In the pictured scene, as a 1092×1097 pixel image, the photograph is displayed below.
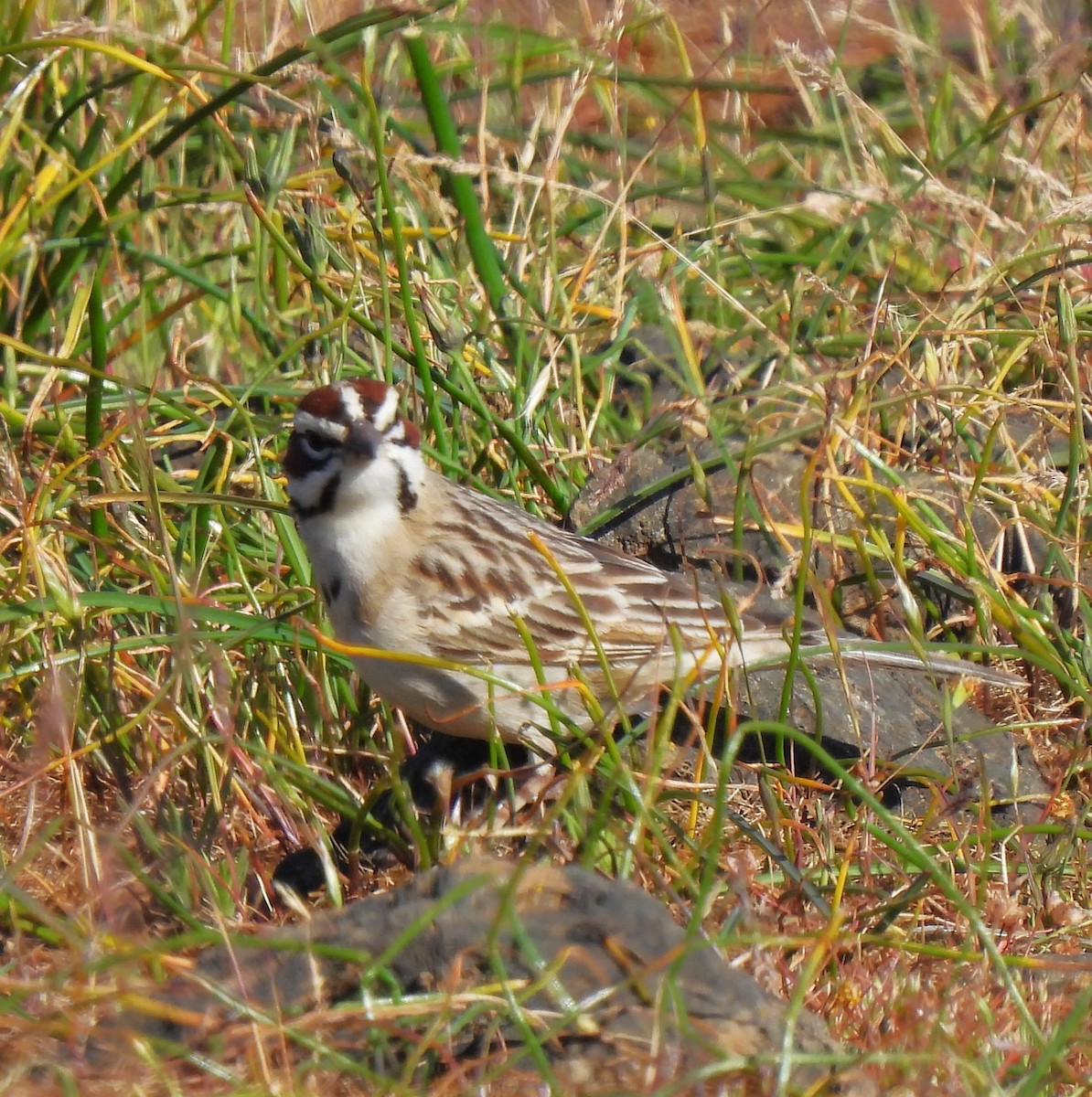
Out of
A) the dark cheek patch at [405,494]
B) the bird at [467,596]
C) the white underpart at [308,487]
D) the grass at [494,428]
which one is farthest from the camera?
the dark cheek patch at [405,494]

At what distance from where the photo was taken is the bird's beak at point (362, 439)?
14.2 feet

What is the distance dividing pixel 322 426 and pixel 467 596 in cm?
67

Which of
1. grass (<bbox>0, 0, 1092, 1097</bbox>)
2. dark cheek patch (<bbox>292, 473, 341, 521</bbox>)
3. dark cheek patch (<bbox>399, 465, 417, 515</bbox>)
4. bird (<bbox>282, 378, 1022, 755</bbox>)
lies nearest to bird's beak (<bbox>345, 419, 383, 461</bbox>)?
bird (<bbox>282, 378, 1022, 755</bbox>)

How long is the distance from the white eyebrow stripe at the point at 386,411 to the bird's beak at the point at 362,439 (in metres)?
0.03

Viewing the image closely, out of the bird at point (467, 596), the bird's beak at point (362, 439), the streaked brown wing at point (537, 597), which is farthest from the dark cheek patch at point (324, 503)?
the streaked brown wing at point (537, 597)

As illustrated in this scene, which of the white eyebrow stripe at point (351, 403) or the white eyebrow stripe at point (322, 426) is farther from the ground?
the white eyebrow stripe at point (351, 403)

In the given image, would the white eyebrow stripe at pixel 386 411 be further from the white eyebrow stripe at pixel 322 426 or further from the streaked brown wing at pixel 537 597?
the streaked brown wing at pixel 537 597

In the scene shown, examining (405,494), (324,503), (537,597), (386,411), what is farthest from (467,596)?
(386,411)

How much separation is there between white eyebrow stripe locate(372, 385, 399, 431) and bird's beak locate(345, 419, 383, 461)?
28mm

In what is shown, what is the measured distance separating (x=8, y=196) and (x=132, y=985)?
3827 mm

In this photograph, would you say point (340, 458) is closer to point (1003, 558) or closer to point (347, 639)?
point (347, 639)

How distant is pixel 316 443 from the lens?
4418 millimetres

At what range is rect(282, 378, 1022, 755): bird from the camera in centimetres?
432

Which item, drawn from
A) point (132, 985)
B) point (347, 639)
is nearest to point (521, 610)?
point (347, 639)
